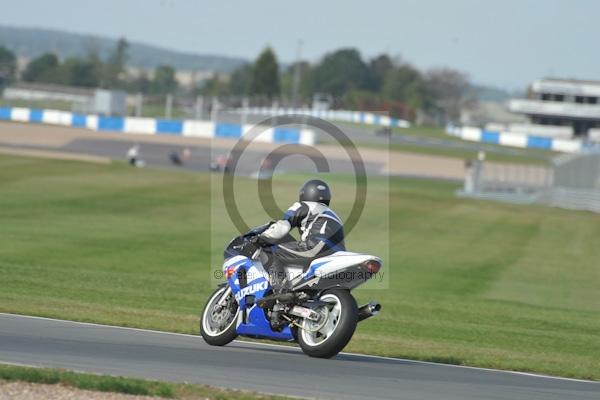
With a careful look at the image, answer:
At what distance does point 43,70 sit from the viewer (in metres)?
155

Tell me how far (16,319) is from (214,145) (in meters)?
57.2

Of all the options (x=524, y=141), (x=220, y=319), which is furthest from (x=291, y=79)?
(x=220, y=319)

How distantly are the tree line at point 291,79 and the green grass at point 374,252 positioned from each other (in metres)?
77.0

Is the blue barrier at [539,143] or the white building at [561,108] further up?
the white building at [561,108]

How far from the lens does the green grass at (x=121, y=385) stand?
828 cm

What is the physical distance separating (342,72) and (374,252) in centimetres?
14302

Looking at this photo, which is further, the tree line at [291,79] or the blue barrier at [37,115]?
the tree line at [291,79]

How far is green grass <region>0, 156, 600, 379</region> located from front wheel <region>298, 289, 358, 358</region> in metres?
1.60

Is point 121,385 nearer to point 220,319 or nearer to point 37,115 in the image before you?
point 220,319

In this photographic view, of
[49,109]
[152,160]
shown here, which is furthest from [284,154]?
[49,109]

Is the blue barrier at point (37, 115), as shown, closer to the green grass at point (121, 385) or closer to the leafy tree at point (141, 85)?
the leafy tree at point (141, 85)

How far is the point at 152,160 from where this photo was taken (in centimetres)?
6100

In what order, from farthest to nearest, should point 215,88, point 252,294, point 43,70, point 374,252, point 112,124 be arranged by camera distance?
point 215,88 → point 43,70 → point 112,124 → point 374,252 → point 252,294

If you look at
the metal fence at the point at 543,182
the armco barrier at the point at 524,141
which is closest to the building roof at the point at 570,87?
the armco barrier at the point at 524,141
